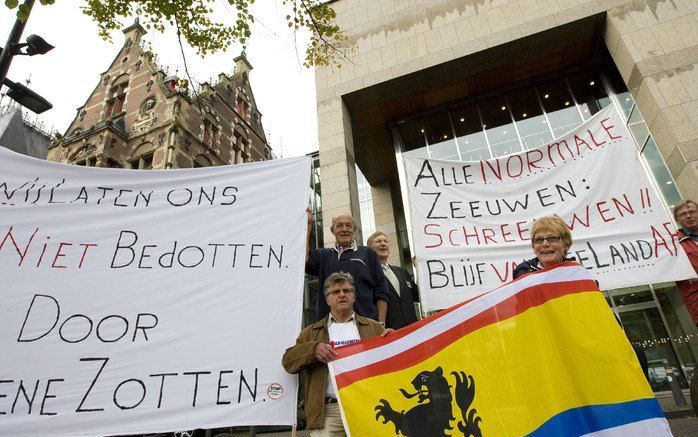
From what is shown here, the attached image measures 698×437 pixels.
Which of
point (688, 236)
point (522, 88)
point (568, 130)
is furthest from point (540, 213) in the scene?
point (522, 88)

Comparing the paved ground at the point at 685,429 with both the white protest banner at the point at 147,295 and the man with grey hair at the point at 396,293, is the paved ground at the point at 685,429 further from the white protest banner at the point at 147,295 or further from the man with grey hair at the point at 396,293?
the white protest banner at the point at 147,295

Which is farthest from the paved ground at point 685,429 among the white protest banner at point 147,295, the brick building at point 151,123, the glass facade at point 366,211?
the brick building at point 151,123

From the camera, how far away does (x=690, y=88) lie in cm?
582

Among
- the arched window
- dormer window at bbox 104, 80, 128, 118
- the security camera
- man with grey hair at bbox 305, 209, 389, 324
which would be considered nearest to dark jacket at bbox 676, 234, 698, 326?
man with grey hair at bbox 305, 209, 389, 324

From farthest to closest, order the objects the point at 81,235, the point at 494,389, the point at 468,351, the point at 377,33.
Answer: the point at 377,33 → the point at 81,235 → the point at 468,351 → the point at 494,389

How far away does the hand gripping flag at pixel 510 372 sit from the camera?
75.2 inches

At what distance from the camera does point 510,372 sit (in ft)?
6.97

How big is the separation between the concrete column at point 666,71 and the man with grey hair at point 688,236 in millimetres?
2448

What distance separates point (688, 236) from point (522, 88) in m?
6.80

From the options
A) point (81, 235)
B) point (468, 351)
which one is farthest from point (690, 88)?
point (81, 235)

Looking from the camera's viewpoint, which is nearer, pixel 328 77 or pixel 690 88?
pixel 690 88

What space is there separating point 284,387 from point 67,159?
26519 mm

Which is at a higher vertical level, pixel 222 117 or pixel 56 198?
pixel 222 117

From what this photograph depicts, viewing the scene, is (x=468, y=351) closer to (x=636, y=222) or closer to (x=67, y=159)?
(x=636, y=222)
